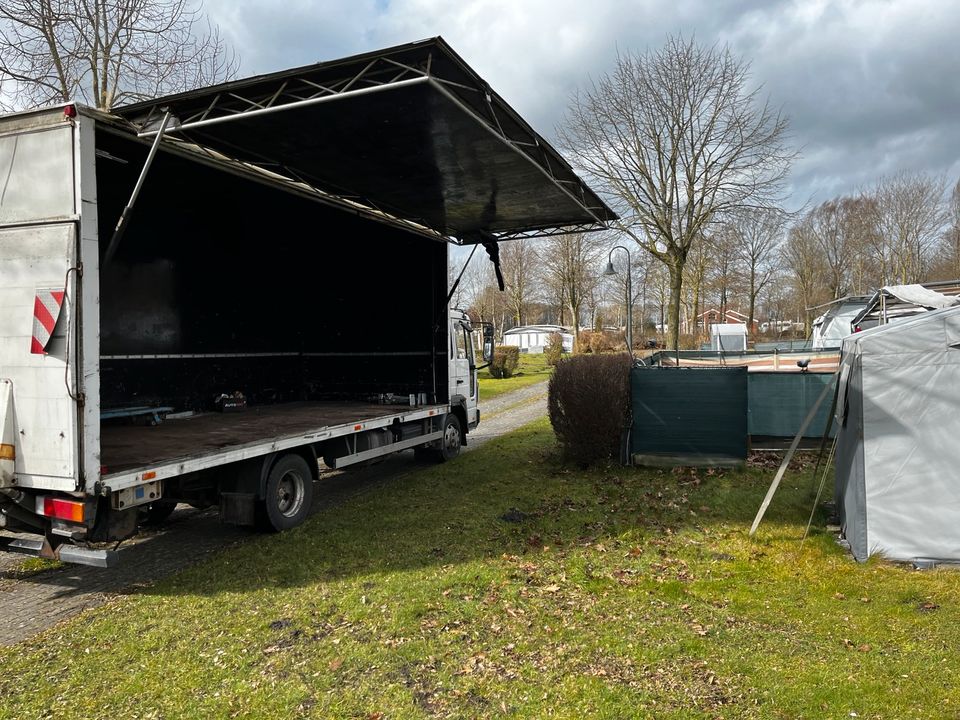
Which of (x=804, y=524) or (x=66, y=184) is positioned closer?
(x=66, y=184)

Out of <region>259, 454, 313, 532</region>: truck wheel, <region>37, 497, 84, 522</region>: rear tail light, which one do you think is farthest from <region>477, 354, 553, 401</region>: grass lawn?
<region>37, 497, 84, 522</region>: rear tail light

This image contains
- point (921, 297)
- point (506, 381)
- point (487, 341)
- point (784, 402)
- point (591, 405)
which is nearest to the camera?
point (921, 297)

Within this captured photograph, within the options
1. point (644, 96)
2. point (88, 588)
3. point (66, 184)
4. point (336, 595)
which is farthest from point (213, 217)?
point (644, 96)

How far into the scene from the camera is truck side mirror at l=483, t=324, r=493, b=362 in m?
11.1

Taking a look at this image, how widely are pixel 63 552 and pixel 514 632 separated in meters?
3.52

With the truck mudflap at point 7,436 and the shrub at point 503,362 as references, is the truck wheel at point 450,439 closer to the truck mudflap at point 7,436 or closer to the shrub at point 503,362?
the truck mudflap at point 7,436

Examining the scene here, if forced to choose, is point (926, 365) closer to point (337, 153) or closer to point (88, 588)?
point (337, 153)

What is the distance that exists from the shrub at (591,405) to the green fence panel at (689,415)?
0.29 metres

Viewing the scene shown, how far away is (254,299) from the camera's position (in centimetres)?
1050

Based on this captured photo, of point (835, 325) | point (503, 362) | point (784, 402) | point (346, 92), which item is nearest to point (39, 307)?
point (346, 92)

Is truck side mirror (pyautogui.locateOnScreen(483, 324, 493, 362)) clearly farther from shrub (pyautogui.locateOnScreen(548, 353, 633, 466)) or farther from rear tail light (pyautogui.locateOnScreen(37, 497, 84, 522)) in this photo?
rear tail light (pyautogui.locateOnScreen(37, 497, 84, 522))

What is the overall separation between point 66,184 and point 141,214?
3.90 metres

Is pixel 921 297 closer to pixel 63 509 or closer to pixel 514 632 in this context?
pixel 514 632

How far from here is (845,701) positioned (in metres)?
3.50
